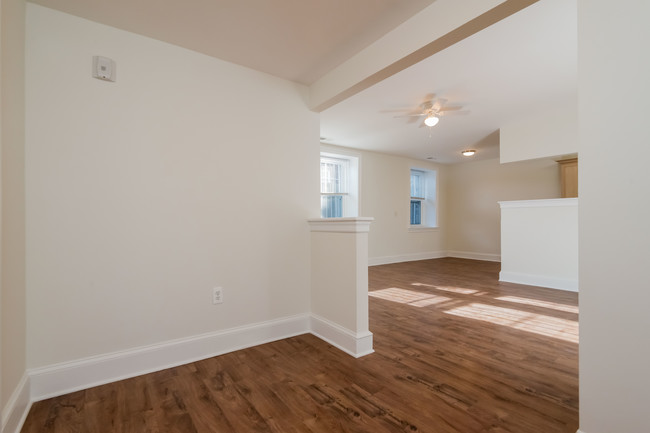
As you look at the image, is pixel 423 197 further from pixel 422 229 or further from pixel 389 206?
pixel 389 206

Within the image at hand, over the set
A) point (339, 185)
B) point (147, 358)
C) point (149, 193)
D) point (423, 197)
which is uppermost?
point (339, 185)

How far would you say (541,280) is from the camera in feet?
14.1

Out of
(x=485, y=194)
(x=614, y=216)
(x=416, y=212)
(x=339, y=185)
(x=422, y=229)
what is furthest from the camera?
(x=416, y=212)

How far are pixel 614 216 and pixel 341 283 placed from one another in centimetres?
160

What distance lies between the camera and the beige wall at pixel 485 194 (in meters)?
6.03

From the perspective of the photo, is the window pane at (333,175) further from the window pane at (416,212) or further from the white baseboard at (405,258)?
the window pane at (416,212)

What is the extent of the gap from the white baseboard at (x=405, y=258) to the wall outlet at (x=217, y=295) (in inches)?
166

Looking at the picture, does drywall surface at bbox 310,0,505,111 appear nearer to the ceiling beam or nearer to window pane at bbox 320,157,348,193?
the ceiling beam

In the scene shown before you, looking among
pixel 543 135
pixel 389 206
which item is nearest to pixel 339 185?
pixel 389 206

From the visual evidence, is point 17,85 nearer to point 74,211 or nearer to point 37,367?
point 74,211

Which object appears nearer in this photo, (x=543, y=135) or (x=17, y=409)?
(x=17, y=409)

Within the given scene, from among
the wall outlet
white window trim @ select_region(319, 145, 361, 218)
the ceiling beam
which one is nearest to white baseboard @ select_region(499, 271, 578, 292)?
white window trim @ select_region(319, 145, 361, 218)

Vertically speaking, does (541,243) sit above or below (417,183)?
below

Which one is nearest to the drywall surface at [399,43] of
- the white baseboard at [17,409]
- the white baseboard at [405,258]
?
the white baseboard at [17,409]
